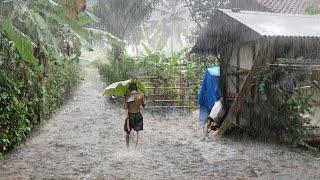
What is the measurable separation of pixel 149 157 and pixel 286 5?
1058 cm

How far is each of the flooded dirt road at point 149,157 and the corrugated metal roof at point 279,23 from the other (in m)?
2.30

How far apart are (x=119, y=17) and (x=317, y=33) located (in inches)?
719

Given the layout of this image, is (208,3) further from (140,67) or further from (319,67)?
(319,67)

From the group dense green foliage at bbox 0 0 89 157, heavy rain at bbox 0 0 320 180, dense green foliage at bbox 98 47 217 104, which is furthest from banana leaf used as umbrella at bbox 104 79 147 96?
dense green foliage at bbox 98 47 217 104

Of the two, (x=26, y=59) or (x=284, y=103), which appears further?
(x=284, y=103)

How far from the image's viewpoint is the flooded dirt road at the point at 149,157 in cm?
713

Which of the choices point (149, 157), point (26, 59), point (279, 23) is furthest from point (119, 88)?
point (26, 59)

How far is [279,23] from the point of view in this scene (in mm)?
8438

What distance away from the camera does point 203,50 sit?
11492 millimetres

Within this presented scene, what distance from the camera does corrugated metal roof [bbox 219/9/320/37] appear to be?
7656 mm

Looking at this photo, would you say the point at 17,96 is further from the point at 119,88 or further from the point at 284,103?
the point at 284,103

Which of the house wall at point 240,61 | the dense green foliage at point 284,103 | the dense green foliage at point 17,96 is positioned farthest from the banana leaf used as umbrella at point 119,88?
the dense green foliage at point 284,103

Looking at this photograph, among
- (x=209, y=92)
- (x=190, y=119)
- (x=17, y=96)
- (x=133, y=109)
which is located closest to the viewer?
(x=17, y=96)

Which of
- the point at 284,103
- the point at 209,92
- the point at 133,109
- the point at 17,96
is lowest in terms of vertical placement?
the point at 209,92
